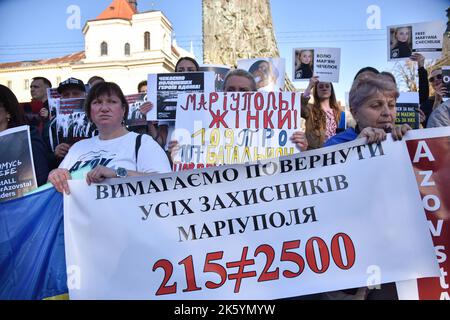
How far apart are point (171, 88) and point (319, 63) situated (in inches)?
56.7

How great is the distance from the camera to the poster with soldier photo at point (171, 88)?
378 centimetres

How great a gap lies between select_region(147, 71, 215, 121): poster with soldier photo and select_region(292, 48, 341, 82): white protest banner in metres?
1.02

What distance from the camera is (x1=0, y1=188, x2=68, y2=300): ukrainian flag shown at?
3.04 m

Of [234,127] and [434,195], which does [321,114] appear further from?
[434,195]

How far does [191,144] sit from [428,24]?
8.29ft

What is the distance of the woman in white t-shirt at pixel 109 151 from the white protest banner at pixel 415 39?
2602 millimetres

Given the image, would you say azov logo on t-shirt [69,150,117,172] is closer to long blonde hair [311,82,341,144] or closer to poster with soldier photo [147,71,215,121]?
poster with soldier photo [147,71,215,121]

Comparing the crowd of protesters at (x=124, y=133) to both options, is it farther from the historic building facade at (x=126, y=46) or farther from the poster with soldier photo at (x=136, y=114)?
the historic building facade at (x=126, y=46)

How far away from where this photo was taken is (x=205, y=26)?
5.42 metres

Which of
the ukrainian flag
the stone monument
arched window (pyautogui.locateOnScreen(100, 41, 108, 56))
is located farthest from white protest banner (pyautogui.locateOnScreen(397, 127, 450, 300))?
arched window (pyautogui.locateOnScreen(100, 41, 108, 56))

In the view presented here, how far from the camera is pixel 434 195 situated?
2.95 meters

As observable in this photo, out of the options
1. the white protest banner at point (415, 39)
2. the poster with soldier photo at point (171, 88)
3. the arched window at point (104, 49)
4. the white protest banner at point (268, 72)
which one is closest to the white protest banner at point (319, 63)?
the white protest banner at point (268, 72)

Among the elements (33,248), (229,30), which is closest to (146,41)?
(229,30)
